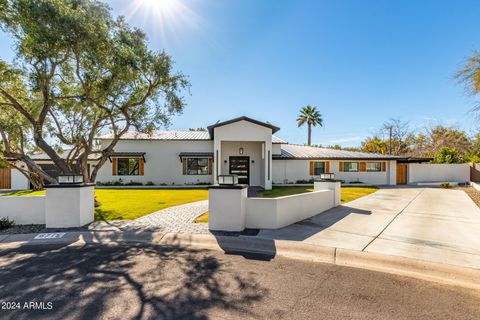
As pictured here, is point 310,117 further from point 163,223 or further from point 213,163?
point 163,223

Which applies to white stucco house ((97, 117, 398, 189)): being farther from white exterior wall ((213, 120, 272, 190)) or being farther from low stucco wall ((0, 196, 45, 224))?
low stucco wall ((0, 196, 45, 224))

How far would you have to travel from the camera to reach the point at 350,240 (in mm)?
5926

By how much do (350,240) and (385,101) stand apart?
75.3 ft

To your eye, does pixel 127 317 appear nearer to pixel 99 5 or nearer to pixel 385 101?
pixel 99 5

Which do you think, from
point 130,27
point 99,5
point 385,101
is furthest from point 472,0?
point 385,101

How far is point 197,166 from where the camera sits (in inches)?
817

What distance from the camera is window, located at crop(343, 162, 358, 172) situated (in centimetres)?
2208

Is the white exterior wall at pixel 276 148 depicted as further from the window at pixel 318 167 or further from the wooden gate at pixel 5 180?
the wooden gate at pixel 5 180

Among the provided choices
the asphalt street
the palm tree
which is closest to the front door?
the asphalt street

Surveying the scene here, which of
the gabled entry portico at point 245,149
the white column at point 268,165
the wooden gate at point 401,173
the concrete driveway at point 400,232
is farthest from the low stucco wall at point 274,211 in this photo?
the wooden gate at point 401,173

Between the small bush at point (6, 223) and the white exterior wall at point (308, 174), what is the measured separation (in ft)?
55.7

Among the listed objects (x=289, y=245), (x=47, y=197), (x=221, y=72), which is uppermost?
(x=221, y=72)

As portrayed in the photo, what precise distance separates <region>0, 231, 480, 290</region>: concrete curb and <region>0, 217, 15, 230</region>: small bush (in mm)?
1284

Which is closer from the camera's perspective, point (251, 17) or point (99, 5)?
point (99, 5)
